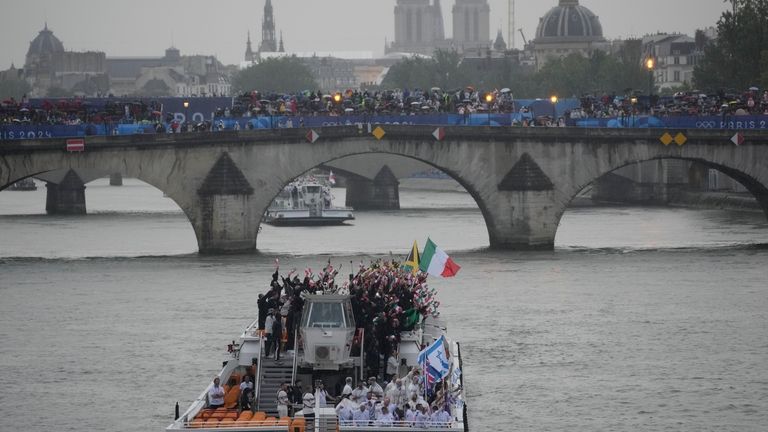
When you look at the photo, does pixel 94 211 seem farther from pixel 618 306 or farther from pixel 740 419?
pixel 740 419

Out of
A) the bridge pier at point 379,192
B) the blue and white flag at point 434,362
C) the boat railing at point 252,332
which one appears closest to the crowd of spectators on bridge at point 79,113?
the boat railing at point 252,332

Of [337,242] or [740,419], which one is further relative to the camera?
[337,242]

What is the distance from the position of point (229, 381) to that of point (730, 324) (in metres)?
26.6

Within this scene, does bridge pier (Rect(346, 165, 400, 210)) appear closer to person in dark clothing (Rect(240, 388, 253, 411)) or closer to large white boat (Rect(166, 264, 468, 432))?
large white boat (Rect(166, 264, 468, 432))

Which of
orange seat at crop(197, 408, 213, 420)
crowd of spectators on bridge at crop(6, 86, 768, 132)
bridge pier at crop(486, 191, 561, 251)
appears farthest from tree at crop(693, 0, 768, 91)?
orange seat at crop(197, 408, 213, 420)

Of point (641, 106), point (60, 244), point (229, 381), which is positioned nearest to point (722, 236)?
point (641, 106)

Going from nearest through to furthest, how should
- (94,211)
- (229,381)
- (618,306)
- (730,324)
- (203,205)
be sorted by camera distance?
(229,381)
(730,324)
(618,306)
(203,205)
(94,211)

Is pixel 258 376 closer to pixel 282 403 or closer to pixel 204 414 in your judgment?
pixel 282 403

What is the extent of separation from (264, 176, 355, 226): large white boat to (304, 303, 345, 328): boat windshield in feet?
244

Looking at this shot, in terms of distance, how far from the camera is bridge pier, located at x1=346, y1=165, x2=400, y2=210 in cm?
14550

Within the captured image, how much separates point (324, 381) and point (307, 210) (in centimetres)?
7731

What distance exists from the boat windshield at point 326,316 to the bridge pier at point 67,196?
92.5 metres

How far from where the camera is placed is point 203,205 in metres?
92.1

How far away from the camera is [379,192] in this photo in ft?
479
